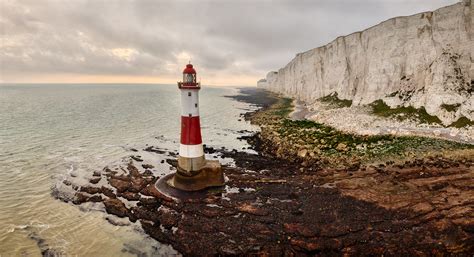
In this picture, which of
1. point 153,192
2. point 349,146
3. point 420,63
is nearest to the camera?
point 153,192

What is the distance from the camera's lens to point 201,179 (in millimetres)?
18000

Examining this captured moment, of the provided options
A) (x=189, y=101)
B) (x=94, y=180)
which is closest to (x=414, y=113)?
(x=189, y=101)

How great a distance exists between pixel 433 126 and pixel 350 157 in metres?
11.2

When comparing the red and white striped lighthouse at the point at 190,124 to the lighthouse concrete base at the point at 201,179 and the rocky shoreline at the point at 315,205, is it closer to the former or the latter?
the lighthouse concrete base at the point at 201,179

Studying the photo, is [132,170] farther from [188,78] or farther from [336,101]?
[336,101]

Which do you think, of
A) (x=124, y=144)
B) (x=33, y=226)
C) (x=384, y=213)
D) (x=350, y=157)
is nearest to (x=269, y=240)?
(x=384, y=213)

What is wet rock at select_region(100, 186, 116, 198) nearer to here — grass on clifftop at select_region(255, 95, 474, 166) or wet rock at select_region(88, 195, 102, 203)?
wet rock at select_region(88, 195, 102, 203)

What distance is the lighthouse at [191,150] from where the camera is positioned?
17.1 m

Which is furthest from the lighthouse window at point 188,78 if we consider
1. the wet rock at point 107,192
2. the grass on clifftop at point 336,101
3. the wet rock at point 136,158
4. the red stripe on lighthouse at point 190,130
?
the grass on clifftop at point 336,101

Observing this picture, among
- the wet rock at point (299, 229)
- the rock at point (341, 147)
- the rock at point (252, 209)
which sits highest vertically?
the rock at point (341, 147)

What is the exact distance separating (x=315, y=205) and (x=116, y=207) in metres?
10.1

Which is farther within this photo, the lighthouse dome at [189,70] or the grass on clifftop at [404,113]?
the grass on clifftop at [404,113]

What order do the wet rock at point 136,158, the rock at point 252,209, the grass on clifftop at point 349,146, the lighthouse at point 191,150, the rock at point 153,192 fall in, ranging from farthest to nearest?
the wet rock at point 136,158
the grass on clifftop at point 349,146
the lighthouse at point 191,150
the rock at point 153,192
the rock at point 252,209

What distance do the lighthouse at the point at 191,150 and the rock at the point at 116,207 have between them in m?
3.36
